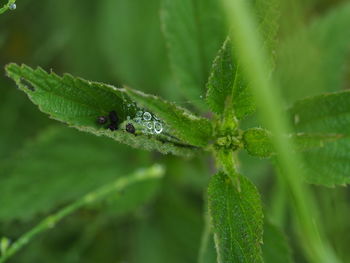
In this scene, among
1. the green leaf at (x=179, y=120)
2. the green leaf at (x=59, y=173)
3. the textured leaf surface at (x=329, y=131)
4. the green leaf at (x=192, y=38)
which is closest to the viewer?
the green leaf at (x=179, y=120)

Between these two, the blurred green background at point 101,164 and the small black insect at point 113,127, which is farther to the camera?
the blurred green background at point 101,164

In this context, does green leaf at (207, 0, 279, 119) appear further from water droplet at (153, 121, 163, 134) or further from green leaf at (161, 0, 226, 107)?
green leaf at (161, 0, 226, 107)

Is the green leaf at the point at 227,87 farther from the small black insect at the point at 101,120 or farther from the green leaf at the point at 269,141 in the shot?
the small black insect at the point at 101,120

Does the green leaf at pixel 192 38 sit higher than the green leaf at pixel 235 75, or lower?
higher

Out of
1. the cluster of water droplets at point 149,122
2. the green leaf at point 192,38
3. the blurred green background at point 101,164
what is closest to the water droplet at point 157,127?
the cluster of water droplets at point 149,122

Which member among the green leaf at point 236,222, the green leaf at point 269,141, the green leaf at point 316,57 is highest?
the green leaf at point 316,57

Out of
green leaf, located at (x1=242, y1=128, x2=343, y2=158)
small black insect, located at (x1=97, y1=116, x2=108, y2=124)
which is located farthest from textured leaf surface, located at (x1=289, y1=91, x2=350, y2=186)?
small black insect, located at (x1=97, y1=116, x2=108, y2=124)
